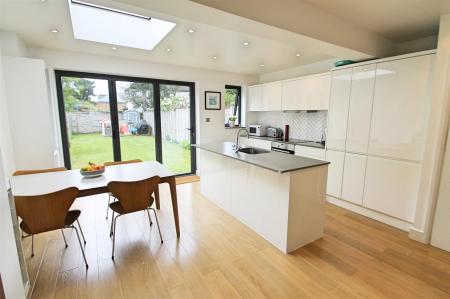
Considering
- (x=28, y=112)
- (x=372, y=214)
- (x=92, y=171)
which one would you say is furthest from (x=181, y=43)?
(x=372, y=214)

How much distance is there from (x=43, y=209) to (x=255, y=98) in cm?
445

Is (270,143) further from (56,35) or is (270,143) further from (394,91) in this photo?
(56,35)

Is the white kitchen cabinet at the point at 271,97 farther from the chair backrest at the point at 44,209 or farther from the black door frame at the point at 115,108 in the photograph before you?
the chair backrest at the point at 44,209

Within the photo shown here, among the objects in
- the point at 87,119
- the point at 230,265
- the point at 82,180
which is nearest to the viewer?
the point at 230,265

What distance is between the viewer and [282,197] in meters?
2.19

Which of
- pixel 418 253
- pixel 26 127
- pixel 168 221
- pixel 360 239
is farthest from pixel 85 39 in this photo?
pixel 418 253

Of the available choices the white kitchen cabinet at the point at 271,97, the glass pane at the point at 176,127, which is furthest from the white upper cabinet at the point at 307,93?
the glass pane at the point at 176,127

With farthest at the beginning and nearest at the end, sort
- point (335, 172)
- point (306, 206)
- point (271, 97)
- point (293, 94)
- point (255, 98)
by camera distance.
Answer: point (255, 98) → point (271, 97) → point (293, 94) → point (335, 172) → point (306, 206)

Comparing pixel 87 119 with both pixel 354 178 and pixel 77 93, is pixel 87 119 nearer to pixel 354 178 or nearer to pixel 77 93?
pixel 77 93

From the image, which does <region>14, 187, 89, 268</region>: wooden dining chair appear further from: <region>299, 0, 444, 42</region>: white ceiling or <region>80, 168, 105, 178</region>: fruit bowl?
<region>299, 0, 444, 42</region>: white ceiling

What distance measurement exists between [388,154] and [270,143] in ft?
7.02

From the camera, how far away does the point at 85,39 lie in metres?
2.90

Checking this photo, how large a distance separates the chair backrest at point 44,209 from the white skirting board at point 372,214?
344 centimetres

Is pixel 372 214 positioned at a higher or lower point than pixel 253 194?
lower
